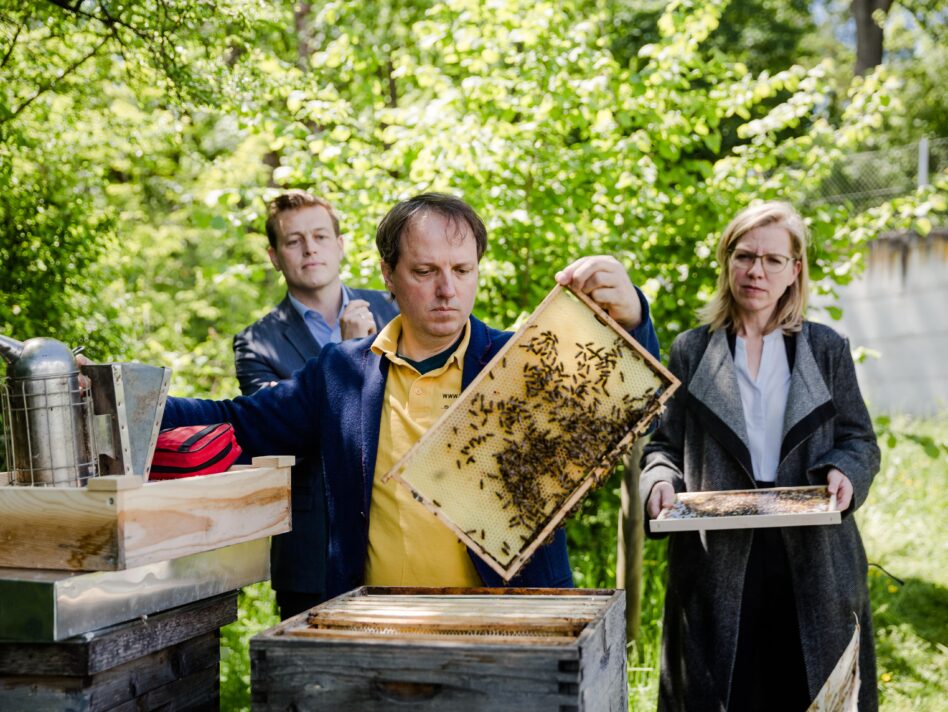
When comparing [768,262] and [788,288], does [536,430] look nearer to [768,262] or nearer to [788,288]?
[768,262]

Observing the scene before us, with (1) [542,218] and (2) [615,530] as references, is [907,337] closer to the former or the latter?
(2) [615,530]

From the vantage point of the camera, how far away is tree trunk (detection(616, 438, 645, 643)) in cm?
488

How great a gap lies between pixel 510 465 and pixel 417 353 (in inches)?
17.4

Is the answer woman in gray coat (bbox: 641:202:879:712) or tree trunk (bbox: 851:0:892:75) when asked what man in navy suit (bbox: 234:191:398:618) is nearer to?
woman in gray coat (bbox: 641:202:879:712)

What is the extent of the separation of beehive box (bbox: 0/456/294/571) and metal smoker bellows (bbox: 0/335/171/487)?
0.12 metres

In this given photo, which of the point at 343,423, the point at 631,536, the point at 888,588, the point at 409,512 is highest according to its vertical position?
the point at 343,423

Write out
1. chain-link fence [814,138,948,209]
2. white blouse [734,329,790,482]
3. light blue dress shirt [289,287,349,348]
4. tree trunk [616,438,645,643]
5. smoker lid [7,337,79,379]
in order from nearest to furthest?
smoker lid [7,337,79,379]
white blouse [734,329,790,482]
light blue dress shirt [289,287,349,348]
tree trunk [616,438,645,643]
chain-link fence [814,138,948,209]

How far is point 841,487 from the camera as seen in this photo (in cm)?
313

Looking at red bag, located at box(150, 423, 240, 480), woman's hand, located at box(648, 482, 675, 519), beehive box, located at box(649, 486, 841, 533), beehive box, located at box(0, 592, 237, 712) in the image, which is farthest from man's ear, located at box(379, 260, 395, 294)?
woman's hand, located at box(648, 482, 675, 519)

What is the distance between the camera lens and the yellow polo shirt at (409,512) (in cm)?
243

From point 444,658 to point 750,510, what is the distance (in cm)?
147

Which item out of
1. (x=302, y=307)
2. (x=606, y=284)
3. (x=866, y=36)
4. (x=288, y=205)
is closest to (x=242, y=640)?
(x=302, y=307)

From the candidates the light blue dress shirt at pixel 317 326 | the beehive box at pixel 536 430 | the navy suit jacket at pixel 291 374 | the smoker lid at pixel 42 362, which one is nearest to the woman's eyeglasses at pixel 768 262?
the beehive box at pixel 536 430

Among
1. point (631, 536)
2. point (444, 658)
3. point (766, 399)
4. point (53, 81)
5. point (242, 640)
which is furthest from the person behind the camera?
point (242, 640)
